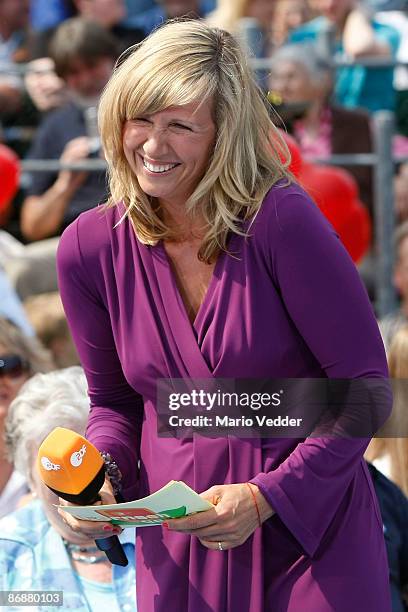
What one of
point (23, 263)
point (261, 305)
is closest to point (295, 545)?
point (261, 305)

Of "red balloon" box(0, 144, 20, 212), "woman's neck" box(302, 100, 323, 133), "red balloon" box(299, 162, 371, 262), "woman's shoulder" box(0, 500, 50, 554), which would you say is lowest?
"woman's shoulder" box(0, 500, 50, 554)

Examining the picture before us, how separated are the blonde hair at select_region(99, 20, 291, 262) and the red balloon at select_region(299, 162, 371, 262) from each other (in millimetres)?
2647

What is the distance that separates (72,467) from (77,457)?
0.02 m

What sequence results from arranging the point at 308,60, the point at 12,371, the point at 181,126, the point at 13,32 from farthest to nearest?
the point at 13,32
the point at 308,60
the point at 12,371
the point at 181,126

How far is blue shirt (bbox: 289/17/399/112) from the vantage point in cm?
557

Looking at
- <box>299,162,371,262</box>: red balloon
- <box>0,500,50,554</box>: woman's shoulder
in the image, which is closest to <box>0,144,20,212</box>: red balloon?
<box>299,162,371,262</box>: red balloon

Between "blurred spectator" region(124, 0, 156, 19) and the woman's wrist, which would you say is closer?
the woman's wrist

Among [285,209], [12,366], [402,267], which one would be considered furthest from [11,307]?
[285,209]

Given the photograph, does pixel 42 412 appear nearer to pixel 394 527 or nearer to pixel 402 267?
pixel 394 527

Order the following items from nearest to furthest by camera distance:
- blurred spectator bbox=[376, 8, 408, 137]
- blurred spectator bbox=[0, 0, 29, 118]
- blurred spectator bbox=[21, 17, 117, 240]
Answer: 1. blurred spectator bbox=[21, 17, 117, 240]
2. blurred spectator bbox=[376, 8, 408, 137]
3. blurred spectator bbox=[0, 0, 29, 118]

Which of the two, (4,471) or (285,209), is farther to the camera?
(4,471)

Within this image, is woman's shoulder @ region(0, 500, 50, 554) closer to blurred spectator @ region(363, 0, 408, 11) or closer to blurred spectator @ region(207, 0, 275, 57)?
blurred spectator @ region(207, 0, 275, 57)

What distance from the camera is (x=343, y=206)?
15.5 ft

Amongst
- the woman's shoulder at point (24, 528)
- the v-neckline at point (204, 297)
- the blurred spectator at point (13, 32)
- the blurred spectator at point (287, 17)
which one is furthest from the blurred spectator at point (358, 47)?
the v-neckline at point (204, 297)
